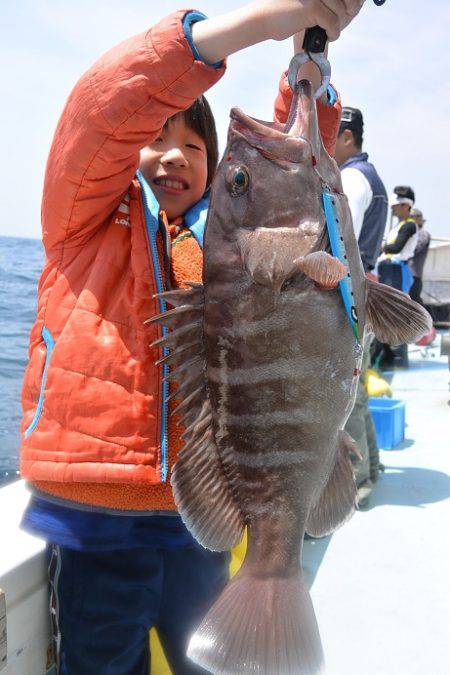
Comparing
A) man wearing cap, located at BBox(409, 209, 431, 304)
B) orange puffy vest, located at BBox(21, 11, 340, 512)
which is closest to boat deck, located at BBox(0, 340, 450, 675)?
orange puffy vest, located at BBox(21, 11, 340, 512)

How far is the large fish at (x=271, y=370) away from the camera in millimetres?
1393

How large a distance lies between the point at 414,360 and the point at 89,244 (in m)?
8.43

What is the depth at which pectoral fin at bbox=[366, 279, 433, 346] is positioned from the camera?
148 centimetres

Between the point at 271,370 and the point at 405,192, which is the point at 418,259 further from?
the point at 271,370

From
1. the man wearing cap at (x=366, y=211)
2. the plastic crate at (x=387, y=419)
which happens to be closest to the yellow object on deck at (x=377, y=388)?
the plastic crate at (x=387, y=419)

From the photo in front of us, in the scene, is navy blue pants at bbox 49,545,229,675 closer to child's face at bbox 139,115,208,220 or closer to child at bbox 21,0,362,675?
child at bbox 21,0,362,675

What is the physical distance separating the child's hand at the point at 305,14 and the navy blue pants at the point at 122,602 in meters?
1.42

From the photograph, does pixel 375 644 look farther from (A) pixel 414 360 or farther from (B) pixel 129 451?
(A) pixel 414 360

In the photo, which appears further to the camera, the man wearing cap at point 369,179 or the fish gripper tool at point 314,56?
the man wearing cap at point 369,179

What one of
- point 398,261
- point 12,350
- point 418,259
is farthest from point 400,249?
point 12,350

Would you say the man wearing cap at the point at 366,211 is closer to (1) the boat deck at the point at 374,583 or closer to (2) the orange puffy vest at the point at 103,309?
(1) the boat deck at the point at 374,583

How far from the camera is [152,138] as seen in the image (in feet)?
5.52

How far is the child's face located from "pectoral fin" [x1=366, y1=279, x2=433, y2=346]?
0.81 metres

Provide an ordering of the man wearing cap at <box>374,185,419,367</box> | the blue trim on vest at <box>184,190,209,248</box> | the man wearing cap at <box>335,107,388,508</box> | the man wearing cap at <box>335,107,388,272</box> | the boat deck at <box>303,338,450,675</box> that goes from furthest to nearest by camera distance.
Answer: the man wearing cap at <box>374,185,419,367</box>
the man wearing cap at <box>335,107,388,272</box>
the man wearing cap at <box>335,107,388,508</box>
the boat deck at <box>303,338,450,675</box>
the blue trim on vest at <box>184,190,209,248</box>
